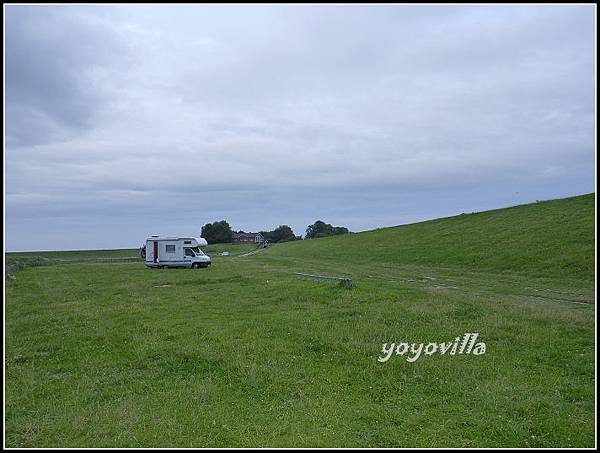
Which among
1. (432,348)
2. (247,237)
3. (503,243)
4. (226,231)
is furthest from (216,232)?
(432,348)

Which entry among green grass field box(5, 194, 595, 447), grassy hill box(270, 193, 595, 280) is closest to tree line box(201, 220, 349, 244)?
grassy hill box(270, 193, 595, 280)

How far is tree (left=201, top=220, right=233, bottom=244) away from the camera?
136 meters

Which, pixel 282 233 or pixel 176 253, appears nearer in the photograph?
pixel 176 253

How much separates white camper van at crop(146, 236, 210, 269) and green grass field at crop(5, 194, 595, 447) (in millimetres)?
21604

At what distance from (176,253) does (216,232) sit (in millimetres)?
95920

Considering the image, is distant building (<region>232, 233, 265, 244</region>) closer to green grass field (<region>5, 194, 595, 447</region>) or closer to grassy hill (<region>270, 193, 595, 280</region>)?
grassy hill (<region>270, 193, 595, 280</region>)

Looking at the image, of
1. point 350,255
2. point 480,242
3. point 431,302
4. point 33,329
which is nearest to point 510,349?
point 431,302

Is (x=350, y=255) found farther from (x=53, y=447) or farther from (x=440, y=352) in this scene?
(x=53, y=447)

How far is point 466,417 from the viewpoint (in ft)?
22.5

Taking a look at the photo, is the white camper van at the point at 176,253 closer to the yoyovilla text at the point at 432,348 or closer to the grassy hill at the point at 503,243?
the grassy hill at the point at 503,243

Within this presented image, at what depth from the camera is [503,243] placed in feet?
129

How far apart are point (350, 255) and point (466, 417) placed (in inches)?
1825

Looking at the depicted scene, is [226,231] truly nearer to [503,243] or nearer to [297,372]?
[503,243]

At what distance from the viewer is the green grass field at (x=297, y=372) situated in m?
6.48
